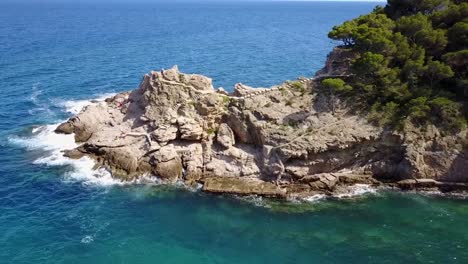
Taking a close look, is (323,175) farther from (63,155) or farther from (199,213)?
(63,155)

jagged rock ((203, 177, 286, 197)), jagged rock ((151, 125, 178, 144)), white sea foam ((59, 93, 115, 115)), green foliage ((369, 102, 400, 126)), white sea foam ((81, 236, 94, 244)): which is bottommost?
white sea foam ((81, 236, 94, 244))

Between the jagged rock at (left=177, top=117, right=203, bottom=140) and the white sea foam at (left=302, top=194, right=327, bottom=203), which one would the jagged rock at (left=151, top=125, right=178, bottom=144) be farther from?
the white sea foam at (left=302, top=194, right=327, bottom=203)

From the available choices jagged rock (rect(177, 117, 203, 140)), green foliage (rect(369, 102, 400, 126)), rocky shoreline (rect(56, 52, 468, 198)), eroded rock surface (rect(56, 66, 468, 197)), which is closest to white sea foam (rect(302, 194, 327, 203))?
rocky shoreline (rect(56, 52, 468, 198))

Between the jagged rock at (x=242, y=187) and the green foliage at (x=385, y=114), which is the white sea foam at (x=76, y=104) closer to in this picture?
the jagged rock at (x=242, y=187)

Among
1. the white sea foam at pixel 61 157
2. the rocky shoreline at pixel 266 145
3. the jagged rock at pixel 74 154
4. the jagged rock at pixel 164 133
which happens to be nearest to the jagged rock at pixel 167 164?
the rocky shoreline at pixel 266 145

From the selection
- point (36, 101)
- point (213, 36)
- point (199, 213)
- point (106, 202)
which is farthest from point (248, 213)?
point (213, 36)

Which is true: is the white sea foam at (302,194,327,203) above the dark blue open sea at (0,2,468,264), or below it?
above
